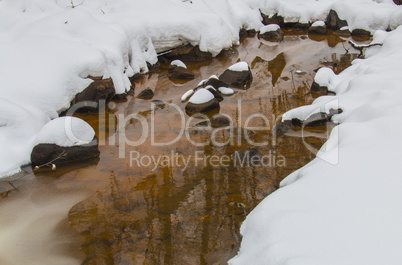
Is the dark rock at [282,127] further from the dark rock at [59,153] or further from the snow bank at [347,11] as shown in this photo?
the snow bank at [347,11]

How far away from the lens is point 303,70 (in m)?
8.56

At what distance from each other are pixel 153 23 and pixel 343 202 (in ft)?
24.5

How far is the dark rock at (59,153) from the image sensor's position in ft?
15.6

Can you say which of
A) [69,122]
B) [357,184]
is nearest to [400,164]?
[357,184]

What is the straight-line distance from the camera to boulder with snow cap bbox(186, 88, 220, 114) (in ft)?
21.0

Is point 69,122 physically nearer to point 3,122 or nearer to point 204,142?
point 3,122

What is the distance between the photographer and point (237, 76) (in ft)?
25.1

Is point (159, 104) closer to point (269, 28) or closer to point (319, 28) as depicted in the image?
point (269, 28)

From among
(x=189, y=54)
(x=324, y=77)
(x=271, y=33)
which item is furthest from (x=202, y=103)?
(x=271, y=33)

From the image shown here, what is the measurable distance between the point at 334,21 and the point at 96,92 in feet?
32.1

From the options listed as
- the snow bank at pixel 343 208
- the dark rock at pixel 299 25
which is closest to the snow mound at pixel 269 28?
the dark rock at pixel 299 25

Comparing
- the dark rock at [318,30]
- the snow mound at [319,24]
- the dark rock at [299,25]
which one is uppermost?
the dark rock at [299,25]

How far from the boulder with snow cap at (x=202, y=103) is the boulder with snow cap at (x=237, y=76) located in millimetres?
1264

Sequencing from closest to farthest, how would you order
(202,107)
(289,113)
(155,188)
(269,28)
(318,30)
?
(155,188)
(289,113)
(202,107)
(269,28)
(318,30)
